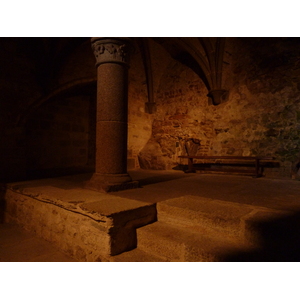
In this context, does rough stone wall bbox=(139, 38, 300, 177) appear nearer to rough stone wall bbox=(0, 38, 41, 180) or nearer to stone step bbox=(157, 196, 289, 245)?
rough stone wall bbox=(0, 38, 41, 180)

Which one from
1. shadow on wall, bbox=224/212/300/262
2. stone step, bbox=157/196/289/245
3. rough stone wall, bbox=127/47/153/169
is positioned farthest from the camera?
rough stone wall, bbox=127/47/153/169

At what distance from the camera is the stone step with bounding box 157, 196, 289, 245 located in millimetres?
2056

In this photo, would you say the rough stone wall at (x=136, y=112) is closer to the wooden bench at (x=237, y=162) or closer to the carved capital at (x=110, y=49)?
the wooden bench at (x=237, y=162)

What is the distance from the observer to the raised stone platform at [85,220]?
2307mm

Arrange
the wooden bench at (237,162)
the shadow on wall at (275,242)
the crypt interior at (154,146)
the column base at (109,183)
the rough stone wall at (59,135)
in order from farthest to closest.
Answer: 1. the rough stone wall at (59,135)
2. the wooden bench at (237,162)
3. the column base at (109,183)
4. the crypt interior at (154,146)
5. the shadow on wall at (275,242)

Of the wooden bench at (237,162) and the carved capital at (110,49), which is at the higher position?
the carved capital at (110,49)

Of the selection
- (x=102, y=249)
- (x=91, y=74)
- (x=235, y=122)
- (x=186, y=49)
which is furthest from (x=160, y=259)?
(x=186, y=49)

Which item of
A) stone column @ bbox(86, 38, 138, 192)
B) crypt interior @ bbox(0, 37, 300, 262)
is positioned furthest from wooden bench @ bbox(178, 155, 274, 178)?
stone column @ bbox(86, 38, 138, 192)

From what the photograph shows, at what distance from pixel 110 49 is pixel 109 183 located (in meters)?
1.97

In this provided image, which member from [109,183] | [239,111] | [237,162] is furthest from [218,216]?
[239,111]

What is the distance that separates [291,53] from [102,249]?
20.3 feet

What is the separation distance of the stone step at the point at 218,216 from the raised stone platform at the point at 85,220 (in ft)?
0.76

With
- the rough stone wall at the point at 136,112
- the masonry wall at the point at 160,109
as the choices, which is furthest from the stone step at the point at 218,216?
the rough stone wall at the point at 136,112

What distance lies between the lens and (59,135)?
24.9 feet
